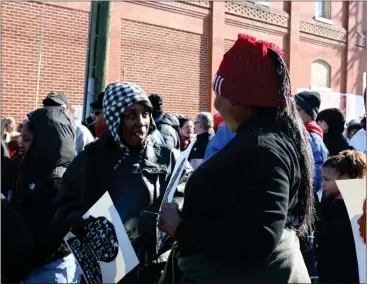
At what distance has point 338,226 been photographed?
3.99 m

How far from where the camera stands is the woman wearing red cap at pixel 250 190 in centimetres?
192

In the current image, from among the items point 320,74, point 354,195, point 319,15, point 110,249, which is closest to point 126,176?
point 110,249

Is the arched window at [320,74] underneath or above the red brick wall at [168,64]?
above

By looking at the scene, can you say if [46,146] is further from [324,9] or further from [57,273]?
[324,9]

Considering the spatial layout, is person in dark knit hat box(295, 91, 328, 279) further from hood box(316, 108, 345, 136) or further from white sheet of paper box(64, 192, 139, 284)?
white sheet of paper box(64, 192, 139, 284)

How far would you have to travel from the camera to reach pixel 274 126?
2123 millimetres

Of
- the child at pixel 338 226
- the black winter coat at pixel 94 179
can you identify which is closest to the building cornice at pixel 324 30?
the child at pixel 338 226

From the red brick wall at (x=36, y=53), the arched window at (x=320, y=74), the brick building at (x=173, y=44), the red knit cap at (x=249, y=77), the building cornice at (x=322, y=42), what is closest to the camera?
the red knit cap at (x=249, y=77)

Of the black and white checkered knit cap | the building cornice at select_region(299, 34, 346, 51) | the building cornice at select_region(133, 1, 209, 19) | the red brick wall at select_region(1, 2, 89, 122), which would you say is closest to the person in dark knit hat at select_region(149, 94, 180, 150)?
the black and white checkered knit cap

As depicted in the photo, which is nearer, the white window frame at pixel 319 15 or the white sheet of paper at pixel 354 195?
the white sheet of paper at pixel 354 195

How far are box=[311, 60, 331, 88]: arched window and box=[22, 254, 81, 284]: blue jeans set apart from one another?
14.9 meters

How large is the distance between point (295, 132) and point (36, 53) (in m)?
9.61

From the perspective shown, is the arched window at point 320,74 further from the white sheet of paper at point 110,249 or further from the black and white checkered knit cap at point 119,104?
the white sheet of paper at point 110,249

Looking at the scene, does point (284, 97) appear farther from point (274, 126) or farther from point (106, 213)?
point (106, 213)
